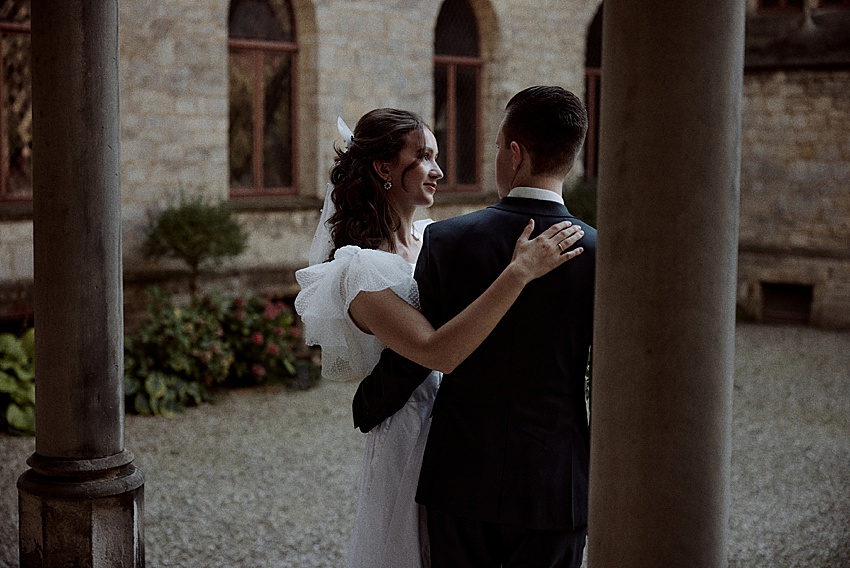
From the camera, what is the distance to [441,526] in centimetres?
252

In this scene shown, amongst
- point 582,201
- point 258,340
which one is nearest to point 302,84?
point 258,340

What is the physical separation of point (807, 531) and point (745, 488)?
0.81 meters

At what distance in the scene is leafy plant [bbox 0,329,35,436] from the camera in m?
7.03

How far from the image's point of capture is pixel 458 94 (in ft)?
37.9

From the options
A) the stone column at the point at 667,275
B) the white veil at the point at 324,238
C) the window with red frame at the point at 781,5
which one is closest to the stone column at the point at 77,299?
the white veil at the point at 324,238

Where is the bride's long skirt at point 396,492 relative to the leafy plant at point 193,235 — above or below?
below

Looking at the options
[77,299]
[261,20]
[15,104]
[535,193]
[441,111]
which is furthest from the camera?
[441,111]

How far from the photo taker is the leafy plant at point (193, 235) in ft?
28.0

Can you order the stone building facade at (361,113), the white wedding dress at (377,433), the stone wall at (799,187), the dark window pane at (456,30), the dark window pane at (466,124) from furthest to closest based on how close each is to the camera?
the stone wall at (799,187), the dark window pane at (466,124), the dark window pane at (456,30), the stone building facade at (361,113), the white wedding dress at (377,433)

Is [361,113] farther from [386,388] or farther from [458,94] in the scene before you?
[386,388]

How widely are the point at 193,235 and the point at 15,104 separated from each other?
1.69 metres

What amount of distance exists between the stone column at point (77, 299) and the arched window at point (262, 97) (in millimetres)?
5831

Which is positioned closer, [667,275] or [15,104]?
[667,275]

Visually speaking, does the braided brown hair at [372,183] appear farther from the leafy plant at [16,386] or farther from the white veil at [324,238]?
the leafy plant at [16,386]
